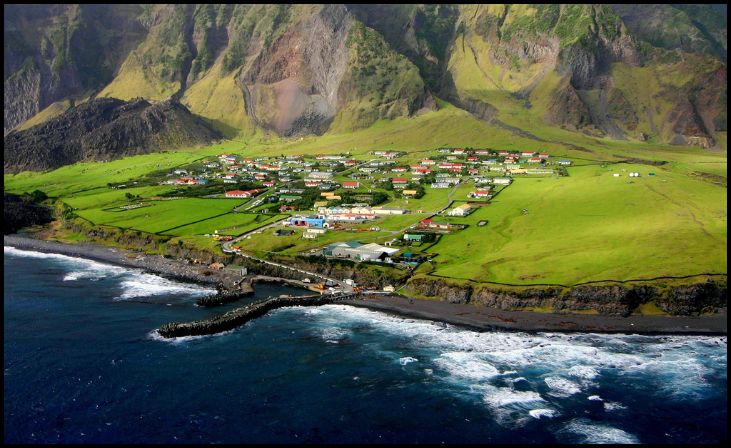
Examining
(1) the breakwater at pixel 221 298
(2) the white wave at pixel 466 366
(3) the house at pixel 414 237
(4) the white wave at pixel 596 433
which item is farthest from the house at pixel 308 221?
(4) the white wave at pixel 596 433

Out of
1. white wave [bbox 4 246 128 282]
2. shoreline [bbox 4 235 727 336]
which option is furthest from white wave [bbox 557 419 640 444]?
white wave [bbox 4 246 128 282]

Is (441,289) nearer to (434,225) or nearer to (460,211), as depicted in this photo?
(434,225)

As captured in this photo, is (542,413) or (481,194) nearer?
(542,413)

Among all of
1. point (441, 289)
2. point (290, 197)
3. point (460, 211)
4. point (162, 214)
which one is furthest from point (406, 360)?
point (290, 197)

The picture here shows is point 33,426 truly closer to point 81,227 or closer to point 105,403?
point 105,403

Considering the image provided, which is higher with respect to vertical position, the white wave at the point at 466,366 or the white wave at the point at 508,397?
the white wave at the point at 466,366

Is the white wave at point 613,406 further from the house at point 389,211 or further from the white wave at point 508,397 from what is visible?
the house at point 389,211
